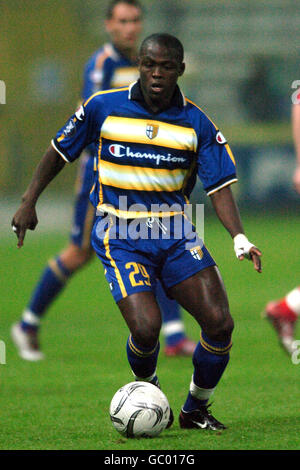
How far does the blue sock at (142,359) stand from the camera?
5.30 metres

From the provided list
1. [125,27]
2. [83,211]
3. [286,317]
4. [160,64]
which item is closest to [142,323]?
[160,64]

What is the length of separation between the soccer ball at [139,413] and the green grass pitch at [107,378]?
63mm

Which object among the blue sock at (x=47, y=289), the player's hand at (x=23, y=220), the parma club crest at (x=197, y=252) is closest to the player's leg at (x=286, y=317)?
the blue sock at (x=47, y=289)

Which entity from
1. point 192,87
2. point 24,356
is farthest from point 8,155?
point 24,356

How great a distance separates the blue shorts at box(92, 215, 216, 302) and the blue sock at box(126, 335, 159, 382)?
12.3 inches

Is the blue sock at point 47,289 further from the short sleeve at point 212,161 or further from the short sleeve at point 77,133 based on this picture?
the short sleeve at point 212,161

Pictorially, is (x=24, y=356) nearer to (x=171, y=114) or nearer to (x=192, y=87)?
(x=171, y=114)

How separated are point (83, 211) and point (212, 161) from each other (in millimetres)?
2945

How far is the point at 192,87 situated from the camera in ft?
77.4

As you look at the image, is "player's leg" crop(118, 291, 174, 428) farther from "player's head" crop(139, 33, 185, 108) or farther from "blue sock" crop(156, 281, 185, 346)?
"blue sock" crop(156, 281, 185, 346)

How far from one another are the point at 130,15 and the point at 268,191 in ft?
39.9

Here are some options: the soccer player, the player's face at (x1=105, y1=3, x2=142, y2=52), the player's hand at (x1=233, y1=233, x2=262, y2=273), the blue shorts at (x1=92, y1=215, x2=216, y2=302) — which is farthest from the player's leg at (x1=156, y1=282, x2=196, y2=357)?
the player's hand at (x1=233, y1=233, x2=262, y2=273)

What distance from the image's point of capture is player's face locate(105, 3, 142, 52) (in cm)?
795
